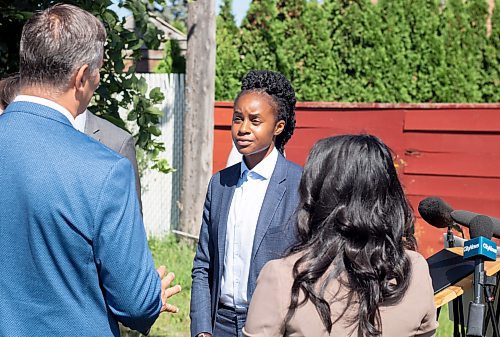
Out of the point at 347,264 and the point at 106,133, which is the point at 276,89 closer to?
the point at 106,133

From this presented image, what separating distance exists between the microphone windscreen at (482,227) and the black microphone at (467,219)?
2 cm

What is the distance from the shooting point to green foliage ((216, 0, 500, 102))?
9.79 m

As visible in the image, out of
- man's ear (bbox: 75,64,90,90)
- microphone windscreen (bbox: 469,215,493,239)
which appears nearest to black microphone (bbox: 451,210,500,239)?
microphone windscreen (bbox: 469,215,493,239)

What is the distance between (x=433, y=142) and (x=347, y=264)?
6.60 m

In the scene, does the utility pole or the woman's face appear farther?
the utility pole

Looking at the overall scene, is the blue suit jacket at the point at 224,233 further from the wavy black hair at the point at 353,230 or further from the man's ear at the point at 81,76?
the man's ear at the point at 81,76

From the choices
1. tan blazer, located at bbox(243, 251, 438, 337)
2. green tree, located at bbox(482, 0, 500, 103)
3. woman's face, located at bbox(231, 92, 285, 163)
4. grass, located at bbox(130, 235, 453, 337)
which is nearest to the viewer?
tan blazer, located at bbox(243, 251, 438, 337)

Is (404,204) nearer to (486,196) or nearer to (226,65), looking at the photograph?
(486,196)

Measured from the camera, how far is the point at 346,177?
85.0 inches

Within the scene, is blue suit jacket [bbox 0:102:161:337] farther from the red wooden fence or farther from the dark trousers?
the red wooden fence

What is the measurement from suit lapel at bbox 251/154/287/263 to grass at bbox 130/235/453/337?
112 inches

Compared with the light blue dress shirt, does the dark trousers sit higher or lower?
lower

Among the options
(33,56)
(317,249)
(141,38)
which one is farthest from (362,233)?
(141,38)

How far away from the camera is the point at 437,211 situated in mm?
→ 3092
